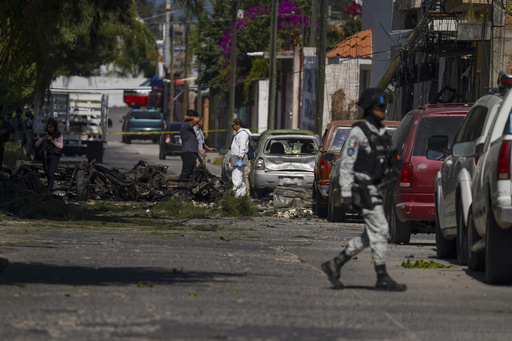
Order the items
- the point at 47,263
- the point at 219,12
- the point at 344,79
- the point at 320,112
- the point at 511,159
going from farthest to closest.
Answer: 1. the point at 219,12
2. the point at 344,79
3. the point at 320,112
4. the point at 47,263
5. the point at 511,159

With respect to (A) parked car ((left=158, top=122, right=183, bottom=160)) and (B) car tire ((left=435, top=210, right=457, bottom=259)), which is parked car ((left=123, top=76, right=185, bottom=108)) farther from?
(B) car tire ((left=435, top=210, right=457, bottom=259))

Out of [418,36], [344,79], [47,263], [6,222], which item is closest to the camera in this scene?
[47,263]

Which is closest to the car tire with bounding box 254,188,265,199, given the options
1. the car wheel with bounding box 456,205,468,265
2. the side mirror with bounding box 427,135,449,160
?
the side mirror with bounding box 427,135,449,160

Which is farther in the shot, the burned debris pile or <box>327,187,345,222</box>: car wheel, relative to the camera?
the burned debris pile

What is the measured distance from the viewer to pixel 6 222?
54.5ft

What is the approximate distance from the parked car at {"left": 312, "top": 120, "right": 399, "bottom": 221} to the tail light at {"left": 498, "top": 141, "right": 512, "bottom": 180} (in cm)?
937

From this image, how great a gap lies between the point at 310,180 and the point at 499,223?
14555 mm

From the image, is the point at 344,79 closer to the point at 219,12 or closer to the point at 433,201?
the point at 219,12

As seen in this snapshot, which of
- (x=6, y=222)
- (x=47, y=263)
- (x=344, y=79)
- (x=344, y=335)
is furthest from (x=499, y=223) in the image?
(x=344, y=79)

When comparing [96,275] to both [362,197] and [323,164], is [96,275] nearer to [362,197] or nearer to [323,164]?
[362,197]

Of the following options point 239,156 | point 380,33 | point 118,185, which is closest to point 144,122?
point 380,33

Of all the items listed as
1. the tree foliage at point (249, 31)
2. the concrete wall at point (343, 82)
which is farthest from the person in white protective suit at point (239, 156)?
the tree foliage at point (249, 31)

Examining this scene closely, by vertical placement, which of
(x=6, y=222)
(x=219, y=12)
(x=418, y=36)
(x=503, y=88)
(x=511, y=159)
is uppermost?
(x=219, y=12)

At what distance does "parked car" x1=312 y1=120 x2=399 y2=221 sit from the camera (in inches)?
784
